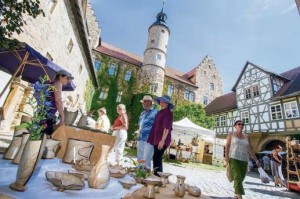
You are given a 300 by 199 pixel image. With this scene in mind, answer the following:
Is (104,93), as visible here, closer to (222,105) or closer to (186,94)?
(186,94)

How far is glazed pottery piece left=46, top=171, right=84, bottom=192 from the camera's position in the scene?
1741 mm

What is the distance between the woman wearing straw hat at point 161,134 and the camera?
3.86 metres

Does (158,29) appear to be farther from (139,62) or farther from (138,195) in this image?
(138,195)

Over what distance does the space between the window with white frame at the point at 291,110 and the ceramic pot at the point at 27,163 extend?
20.4m

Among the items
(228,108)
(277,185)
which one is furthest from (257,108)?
(277,185)

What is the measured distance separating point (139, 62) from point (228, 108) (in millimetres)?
13105

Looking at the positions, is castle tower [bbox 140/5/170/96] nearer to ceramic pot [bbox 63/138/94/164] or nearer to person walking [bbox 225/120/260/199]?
person walking [bbox 225/120/260/199]

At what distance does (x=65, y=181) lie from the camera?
189 centimetres

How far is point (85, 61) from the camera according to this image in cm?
1733

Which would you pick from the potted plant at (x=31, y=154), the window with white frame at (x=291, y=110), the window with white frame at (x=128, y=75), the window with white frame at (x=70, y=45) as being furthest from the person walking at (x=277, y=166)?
the window with white frame at (x=128, y=75)

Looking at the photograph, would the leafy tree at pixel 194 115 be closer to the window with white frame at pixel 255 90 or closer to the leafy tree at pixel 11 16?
the window with white frame at pixel 255 90

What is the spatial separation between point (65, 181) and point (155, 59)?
23.9 meters

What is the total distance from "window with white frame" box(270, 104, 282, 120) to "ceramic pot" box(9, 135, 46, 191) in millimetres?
21131

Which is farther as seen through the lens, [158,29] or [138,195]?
[158,29]
